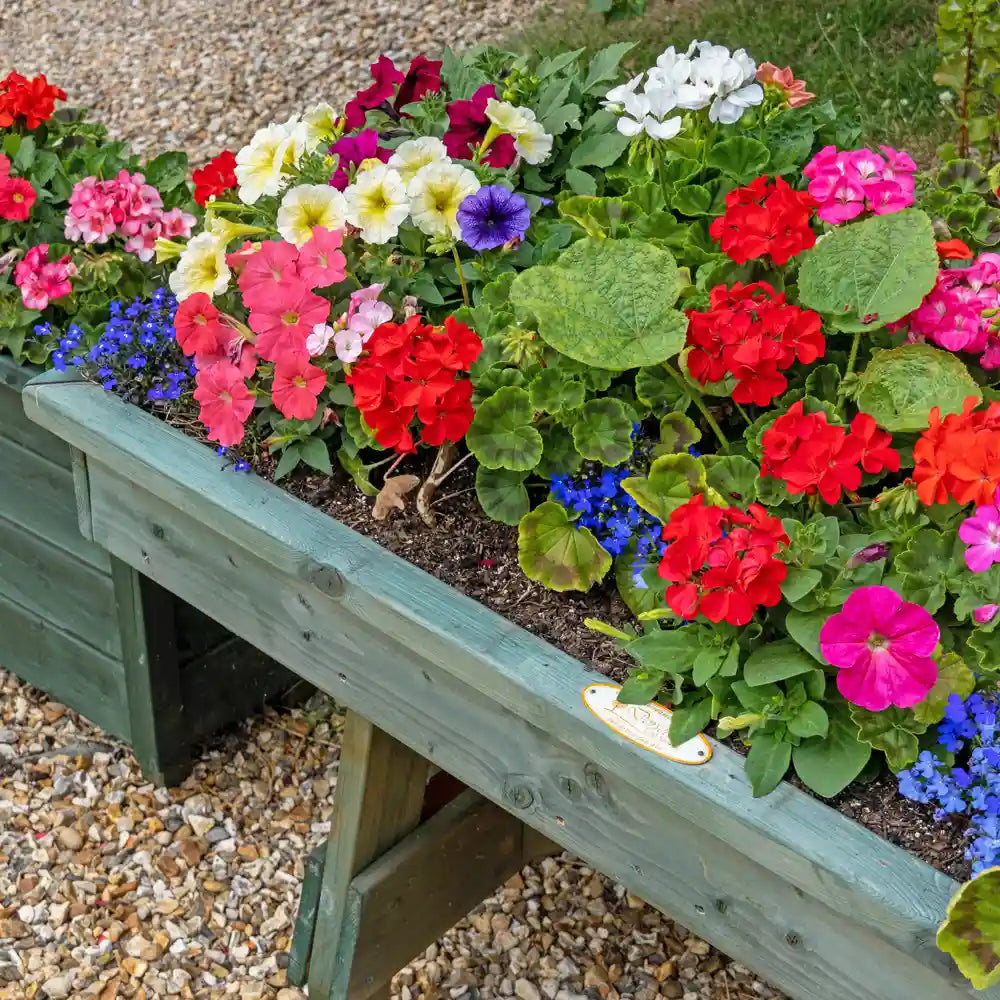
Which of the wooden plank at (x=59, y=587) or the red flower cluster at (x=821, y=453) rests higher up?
the red flower cluster at (x=821, y=453)

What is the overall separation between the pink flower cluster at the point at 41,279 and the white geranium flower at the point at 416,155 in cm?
61

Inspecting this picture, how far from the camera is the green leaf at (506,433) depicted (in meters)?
1.43

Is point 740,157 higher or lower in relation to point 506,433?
higher

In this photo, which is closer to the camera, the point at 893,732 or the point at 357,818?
the point at 893,732

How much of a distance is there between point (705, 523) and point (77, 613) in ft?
4.52

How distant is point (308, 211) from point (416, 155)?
0.52 feet

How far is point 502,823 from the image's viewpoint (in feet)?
6.12

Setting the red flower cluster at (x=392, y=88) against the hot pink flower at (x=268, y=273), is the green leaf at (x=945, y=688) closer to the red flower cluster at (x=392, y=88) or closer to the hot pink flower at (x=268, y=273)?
the hot pink flower at (x=268, y=273)

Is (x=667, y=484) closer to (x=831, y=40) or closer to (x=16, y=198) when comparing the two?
(x=16, y=198)

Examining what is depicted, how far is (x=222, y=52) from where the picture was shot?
4.64 m

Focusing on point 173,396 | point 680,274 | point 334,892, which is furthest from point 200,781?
point 680,274

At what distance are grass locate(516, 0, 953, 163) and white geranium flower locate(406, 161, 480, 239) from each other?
227 cm

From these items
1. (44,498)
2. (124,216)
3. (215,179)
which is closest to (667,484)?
(215,179)

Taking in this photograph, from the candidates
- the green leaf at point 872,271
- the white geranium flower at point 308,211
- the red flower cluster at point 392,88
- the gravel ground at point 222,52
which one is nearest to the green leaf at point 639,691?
the green leaf at point 872,271
